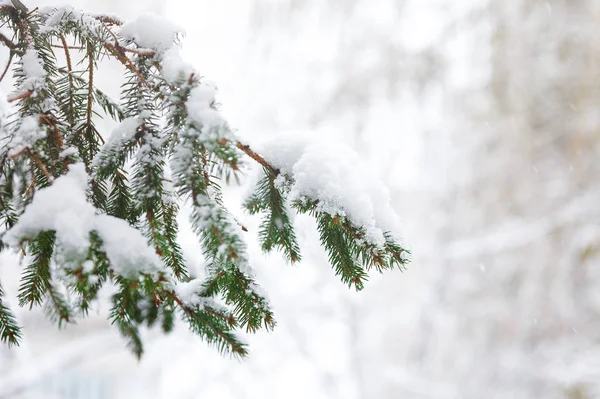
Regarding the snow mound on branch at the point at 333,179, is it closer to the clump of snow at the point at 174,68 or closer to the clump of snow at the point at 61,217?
the clump of snow at the point at 174,68

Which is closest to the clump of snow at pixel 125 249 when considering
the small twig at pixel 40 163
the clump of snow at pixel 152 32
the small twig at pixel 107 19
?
the small twig at pixel 40 163

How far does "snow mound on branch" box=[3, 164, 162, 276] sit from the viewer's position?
0.58 meters

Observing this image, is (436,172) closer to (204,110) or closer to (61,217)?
(204,110)

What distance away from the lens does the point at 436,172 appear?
5535 millimetres

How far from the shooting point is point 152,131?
0.74m

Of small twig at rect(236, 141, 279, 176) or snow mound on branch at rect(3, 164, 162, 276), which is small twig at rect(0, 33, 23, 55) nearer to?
snow mound on branch at rect(3, 164, 162, 276)

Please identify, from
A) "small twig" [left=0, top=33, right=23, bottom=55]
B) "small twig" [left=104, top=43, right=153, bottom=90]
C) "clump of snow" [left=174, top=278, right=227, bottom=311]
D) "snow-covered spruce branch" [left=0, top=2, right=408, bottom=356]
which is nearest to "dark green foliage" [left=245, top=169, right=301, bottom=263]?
"snow-covered spruce branch" [left=0, top=2, right=408, bottom=356]

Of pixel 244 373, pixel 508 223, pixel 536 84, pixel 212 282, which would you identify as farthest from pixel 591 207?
pixel 212 282

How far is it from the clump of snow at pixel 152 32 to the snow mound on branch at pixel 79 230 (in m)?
0.32

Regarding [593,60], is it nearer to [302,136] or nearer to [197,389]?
[302,136]

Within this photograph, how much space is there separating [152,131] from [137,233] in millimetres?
197

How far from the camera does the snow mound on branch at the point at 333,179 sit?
2.48 feet

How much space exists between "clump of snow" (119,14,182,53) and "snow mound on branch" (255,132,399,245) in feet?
0.84

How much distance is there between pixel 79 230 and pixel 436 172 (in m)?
5.37
